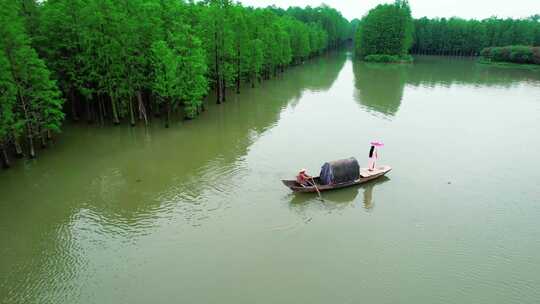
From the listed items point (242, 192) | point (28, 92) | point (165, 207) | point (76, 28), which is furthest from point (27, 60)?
point (242, 192)

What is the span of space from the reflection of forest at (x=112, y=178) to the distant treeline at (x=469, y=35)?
128724 millimetres

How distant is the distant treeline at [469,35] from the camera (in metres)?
125

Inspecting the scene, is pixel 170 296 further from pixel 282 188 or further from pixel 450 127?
pixel 450 127

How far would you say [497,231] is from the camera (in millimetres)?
18078

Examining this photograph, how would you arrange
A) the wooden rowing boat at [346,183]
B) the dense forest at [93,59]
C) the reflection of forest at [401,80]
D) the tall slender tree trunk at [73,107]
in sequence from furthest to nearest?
the reflection of forest at [401,80], the tall slender tree trunk at [73,107], the dense forest at [93,59], the wooden rowing boat at [346,183]

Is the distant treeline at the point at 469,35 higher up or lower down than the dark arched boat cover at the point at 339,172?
higher up

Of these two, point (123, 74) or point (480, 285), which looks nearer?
point (480, 285)

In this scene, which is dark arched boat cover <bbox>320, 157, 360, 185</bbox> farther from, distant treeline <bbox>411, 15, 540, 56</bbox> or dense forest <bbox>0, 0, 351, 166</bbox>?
distant treeline <bbox>411, 15, 540, 56</bbox>

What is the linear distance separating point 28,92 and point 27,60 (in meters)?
2.28

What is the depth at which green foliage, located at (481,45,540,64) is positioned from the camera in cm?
9600

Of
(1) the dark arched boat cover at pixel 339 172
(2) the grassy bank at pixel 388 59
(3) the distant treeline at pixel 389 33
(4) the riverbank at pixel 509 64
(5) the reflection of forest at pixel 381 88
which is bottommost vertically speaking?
(1) the dark arched boat cover at pixel 339 172

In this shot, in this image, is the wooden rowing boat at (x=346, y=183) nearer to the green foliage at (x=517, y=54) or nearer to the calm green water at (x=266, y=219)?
the calm green water at (x=266, y=219)

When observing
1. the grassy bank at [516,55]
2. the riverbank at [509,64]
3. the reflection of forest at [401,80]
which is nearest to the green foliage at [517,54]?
the grassy bank at [516,55]

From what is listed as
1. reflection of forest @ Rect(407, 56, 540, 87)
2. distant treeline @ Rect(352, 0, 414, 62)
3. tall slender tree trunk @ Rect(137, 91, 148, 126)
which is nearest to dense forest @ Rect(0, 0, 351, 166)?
tall slender tree trunk @ Rect(137, 91, 148, 126)
